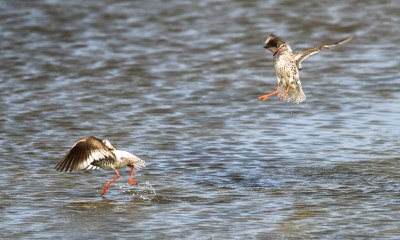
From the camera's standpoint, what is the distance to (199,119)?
11.9 meters

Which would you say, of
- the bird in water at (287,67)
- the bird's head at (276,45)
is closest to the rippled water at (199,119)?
the bird in water at (287,67)

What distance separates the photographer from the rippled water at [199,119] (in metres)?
7.65

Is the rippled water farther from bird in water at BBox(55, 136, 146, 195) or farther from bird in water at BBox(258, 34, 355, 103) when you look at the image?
bird in water at BBox(258, 34, 355, 103)

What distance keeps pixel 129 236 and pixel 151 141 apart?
3770 mm

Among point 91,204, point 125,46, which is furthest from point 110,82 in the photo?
point 91,204

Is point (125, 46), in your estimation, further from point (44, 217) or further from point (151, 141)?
point (44, 217)

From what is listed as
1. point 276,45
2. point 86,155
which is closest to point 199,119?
point 276,45

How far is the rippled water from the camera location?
765 cm

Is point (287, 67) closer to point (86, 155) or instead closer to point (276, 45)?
point (276, 45)

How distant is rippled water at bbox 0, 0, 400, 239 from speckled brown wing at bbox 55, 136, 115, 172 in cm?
35

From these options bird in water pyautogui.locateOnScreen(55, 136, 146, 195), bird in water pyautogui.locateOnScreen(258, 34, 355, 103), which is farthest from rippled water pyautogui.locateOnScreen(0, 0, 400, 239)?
bird in water pyautogui.locateOnScreen(258, 34, 355, 103)

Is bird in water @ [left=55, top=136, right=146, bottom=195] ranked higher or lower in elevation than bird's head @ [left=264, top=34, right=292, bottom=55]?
lower

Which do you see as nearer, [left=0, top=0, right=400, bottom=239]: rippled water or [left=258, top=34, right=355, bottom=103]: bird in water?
[left=0, top=0, right=400, bottom=239]: rippled water

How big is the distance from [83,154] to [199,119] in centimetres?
389
